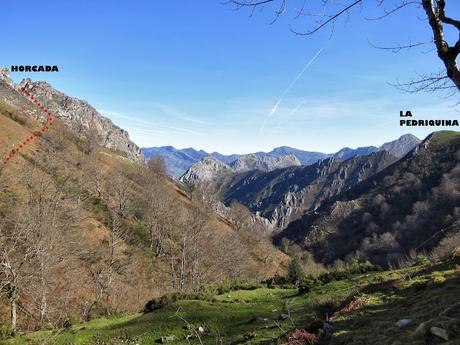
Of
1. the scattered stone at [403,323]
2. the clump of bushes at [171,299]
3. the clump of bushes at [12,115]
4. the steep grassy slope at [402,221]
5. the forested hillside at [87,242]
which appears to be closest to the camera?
the scattered stone at [403,323]

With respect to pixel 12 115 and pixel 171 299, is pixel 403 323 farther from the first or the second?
pixel 12 115

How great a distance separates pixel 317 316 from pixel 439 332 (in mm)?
8706

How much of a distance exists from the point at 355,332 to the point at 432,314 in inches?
67.8

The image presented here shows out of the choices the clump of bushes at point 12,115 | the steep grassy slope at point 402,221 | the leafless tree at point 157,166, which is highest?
the clump of bushes at point 12,115

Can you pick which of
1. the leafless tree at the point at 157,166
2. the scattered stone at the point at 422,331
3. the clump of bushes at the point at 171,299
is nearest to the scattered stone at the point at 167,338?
the clump of bushes at the point at 171,299

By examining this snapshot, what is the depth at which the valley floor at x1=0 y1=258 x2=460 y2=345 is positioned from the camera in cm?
803

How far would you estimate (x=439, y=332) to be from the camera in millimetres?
6520

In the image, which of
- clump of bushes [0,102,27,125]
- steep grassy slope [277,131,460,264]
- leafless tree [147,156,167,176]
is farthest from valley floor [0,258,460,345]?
steep grassy slope [277,131,460,264]

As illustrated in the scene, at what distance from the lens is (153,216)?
271 feet

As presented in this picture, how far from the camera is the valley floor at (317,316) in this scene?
26.3 feet

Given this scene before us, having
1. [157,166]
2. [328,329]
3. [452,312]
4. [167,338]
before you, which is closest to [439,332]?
[452,312]

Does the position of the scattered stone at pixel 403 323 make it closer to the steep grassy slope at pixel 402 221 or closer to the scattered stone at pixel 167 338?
the scattered stone at pixel 167 338

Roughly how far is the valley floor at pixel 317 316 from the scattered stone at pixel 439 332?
0.20 ft

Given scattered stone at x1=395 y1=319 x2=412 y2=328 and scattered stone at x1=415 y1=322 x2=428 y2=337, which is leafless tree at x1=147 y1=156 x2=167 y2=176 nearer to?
scattered stone at x1=395 y1=319 x2=412 y2=328
